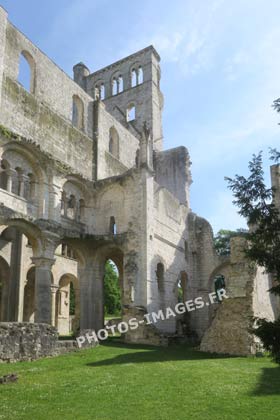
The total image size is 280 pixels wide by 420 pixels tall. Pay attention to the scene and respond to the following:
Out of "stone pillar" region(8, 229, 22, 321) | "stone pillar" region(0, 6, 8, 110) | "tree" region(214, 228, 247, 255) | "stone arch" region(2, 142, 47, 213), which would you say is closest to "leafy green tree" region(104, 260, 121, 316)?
"tree" region(214, 228, 247, 255)

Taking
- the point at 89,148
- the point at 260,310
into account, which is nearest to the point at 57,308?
the point at 89,148

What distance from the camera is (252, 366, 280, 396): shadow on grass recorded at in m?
9.15

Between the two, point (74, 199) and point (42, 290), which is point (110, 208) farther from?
point (42, 290)

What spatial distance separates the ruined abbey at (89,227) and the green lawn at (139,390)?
3.05 metres

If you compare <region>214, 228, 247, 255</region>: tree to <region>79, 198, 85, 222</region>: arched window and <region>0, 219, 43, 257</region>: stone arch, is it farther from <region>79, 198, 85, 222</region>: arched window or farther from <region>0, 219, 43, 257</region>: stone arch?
<region>0, 219, 43, 257</region>: stone arch

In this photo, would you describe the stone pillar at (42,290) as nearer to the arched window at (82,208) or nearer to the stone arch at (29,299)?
the arched window at (82,208)

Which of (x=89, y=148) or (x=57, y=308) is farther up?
(x=89, y=148)

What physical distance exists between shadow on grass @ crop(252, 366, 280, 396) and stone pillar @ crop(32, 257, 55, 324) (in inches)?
372

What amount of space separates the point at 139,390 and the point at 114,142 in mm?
21103

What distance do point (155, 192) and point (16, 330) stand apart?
43.4 feet

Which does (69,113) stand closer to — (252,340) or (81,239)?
(81,239)

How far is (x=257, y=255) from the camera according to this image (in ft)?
20.0

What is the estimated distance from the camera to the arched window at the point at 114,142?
1119 inches

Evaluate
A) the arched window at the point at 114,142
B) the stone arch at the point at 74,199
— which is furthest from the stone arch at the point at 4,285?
the arched window at the point at 114,142
